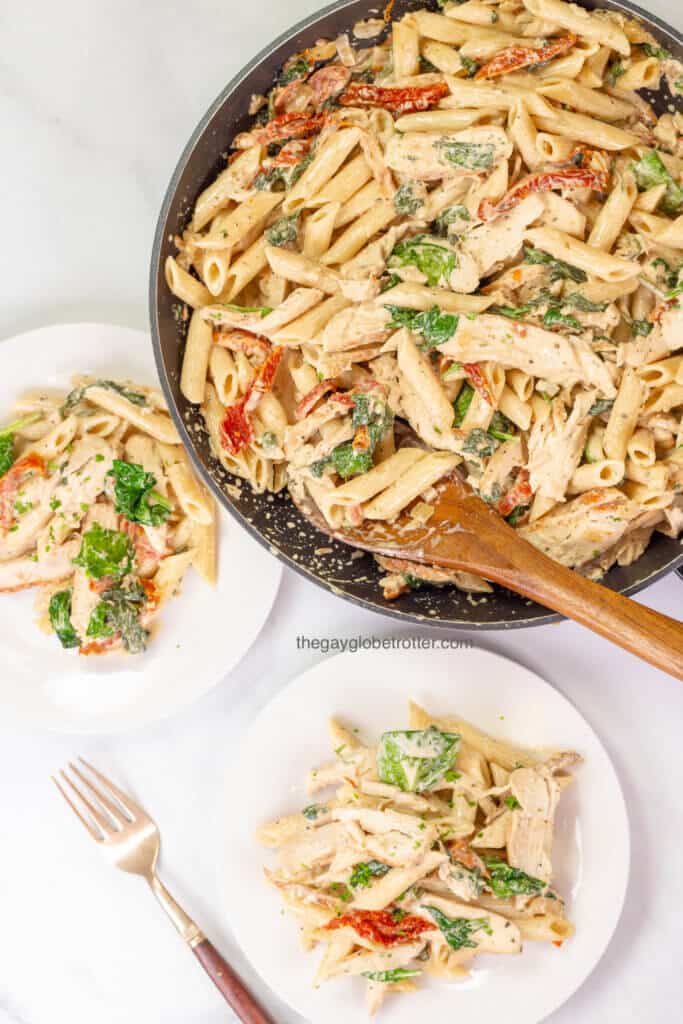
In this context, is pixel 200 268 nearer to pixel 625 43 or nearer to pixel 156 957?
pixel 625 43

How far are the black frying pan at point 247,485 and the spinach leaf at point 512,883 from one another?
612 millimetres

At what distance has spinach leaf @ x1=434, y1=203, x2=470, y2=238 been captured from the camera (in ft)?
5.82

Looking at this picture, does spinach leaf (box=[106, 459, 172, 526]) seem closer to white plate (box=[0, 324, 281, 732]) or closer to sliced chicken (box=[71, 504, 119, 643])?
sliced chicken (box=[71, 504, 119, 643])

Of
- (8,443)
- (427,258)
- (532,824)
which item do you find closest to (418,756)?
(532,824)

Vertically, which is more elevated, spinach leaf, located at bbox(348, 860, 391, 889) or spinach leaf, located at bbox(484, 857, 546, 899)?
spinach leaf, located at bbox(348, 860, 391, 889)

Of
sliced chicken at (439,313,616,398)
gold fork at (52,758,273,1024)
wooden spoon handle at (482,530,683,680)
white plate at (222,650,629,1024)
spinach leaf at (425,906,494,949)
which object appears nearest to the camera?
wooden spoon handle at (482,530,683,680)

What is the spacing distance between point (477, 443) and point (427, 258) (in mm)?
363

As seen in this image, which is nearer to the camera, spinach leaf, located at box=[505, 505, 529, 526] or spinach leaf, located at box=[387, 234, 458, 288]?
spinach leaf, located at box=[387, 234, 458, 288]

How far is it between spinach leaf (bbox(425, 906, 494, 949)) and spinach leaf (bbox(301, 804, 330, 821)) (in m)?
0.32

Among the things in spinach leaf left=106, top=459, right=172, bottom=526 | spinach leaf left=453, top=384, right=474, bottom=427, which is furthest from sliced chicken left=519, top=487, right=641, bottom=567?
spinach leaf left=106, top=459, right=172, bottom=526

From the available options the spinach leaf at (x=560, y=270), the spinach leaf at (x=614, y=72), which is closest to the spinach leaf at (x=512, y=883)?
the spinach leaf at (x=560, y=270)

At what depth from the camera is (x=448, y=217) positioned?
180cm

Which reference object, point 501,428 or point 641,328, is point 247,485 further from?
point 641,328

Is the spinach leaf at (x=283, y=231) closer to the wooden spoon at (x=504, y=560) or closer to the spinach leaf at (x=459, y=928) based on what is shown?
the wooden spoon at (x=504, y=560)
